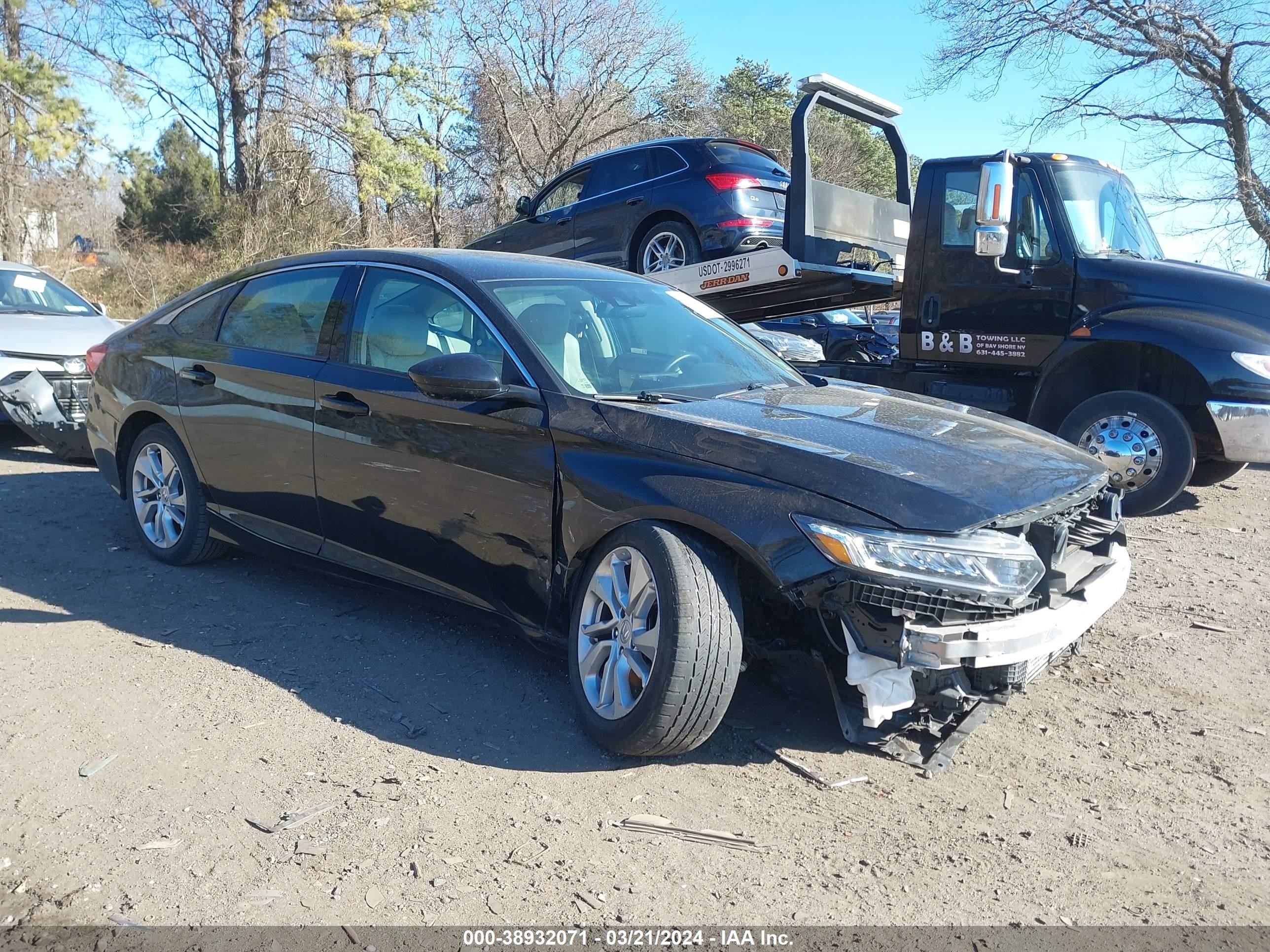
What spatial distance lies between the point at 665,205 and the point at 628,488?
20.6 ft

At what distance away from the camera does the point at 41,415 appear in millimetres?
7723

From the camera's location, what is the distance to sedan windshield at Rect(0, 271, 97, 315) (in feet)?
30.3

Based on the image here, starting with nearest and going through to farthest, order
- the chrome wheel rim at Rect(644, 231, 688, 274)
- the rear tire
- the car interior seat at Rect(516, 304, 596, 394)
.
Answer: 1. the car interior seat at Rect(516, 304, 596, 394)
2. the rear tire
3. the chrome wheel rim at Rect(644, 231, 688, 274)

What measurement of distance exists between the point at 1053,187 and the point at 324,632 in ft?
18.5

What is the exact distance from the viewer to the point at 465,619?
4.08 meters

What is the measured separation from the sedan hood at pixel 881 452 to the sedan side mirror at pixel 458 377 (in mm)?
443

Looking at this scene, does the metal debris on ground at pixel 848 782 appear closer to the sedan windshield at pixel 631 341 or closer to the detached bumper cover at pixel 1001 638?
the detached bumper cover at pixel 1001 638

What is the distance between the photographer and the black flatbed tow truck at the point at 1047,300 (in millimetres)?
6520

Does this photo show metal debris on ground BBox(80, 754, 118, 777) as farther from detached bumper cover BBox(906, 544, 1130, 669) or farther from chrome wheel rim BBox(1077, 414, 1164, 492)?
chrome wheel rim BBox(1077, 414, 1164, 492)

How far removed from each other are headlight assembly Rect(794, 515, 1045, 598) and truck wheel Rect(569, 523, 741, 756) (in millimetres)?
390

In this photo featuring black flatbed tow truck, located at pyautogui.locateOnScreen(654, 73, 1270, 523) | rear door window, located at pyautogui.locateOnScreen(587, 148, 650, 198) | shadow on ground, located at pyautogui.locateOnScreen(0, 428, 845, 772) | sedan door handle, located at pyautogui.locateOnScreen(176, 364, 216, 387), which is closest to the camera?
shadow on ground, located at pyautogui.locateOnScreen(0, 428, 845, 772)

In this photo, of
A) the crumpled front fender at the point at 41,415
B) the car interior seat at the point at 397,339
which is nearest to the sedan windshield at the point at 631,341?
the car interior seat at the point at 397,339

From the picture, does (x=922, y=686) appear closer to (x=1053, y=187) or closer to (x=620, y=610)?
(x=620, y=610)

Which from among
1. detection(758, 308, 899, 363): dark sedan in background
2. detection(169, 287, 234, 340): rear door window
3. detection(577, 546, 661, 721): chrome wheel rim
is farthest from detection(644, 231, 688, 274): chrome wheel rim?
detection(577, 546, 661, 721): chrome wheel rim
